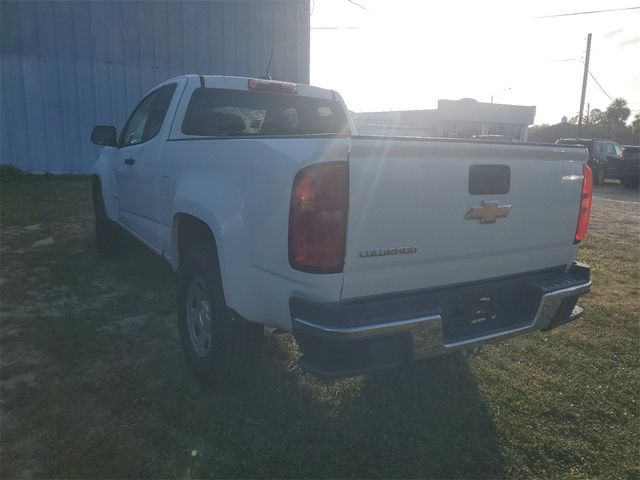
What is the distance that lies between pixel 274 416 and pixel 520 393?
156 centimetres

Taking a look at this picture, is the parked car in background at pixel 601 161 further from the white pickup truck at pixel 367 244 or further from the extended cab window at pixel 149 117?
the white pickup truck at pixel 367 244

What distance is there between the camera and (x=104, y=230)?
19.2 feet

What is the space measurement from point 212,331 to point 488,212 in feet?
5.36

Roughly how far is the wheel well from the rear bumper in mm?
1041

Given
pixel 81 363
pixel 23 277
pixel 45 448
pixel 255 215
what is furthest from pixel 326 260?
pixel 23 277

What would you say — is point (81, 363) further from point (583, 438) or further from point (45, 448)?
point (583, 438)

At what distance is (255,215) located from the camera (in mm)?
2342

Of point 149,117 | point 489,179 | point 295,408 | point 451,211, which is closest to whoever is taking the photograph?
point 451,211

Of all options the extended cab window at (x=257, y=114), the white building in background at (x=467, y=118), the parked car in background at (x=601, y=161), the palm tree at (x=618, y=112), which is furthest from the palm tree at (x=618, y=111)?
the extended cab window at (x=257, y=114)

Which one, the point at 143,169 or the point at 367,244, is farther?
the point at 143,169

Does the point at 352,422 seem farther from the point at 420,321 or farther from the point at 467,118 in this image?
the point at 467,118

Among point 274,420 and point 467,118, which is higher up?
point 467,118

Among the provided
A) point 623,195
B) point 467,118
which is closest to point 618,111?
point 467,118

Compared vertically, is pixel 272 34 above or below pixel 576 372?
above
